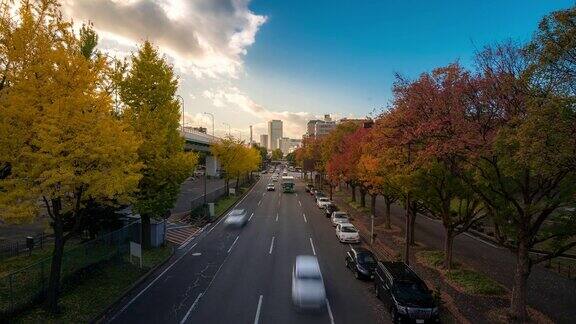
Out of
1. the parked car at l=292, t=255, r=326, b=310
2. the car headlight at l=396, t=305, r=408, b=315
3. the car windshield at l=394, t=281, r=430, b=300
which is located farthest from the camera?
the parked car at l=292, t=255, r=326, b=310

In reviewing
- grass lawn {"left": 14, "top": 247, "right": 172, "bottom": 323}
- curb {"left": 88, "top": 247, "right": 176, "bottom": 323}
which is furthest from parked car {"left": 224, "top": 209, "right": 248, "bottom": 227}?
grass lawn {"left": 14, "top": 247, "right": 172, "bottom": 323}

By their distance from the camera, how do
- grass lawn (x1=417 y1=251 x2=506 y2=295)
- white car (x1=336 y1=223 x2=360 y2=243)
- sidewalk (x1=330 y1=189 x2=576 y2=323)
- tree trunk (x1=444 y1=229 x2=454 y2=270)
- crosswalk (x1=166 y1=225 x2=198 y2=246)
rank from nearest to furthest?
sidewalk (x1=330 y1=189 x2=576 y2=323), grass lawn (x1=417 y1=251 x2=506 y2=295), tree trunk (x1=444 y1=229 x2=454 y2=270), crosswalk (x1=166 y1=225 x2=198 y2=246), white car (x1=336 y1=223 x2=360 y2=243)

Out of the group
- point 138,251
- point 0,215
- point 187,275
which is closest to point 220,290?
point 187,275


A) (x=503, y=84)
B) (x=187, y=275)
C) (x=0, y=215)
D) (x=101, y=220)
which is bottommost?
(x=187, y=275)

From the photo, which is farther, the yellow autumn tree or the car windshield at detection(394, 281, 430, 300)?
the car windshield at detection(394, 281, 430, 300)

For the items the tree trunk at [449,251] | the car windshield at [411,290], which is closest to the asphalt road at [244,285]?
the car windshield at [411,290]

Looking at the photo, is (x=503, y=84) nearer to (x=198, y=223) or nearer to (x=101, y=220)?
(x=101, y=220)

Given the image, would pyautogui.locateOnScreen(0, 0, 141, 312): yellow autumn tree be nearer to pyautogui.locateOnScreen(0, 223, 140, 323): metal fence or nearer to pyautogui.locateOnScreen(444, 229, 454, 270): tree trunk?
pyautogui.locateOnScreen(0, 223, 140, 323): metal fence
